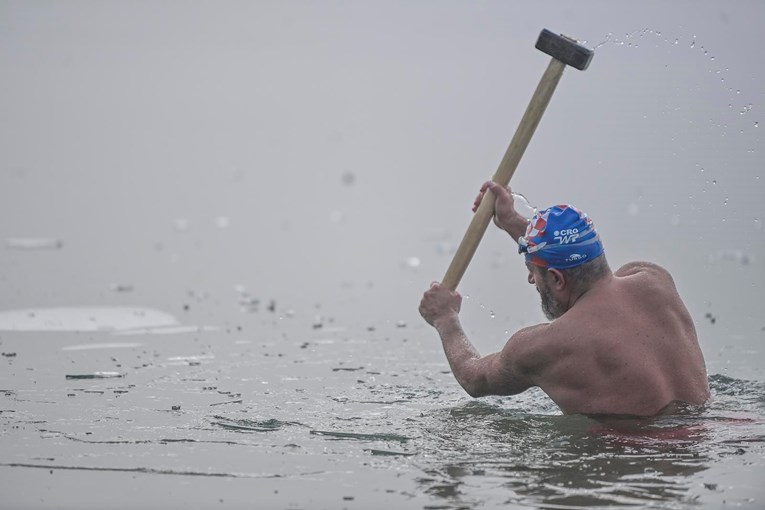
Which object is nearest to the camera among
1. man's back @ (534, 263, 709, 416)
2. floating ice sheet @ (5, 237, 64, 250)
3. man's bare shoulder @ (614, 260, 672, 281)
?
man's back @ (534, 263, 709, 416)

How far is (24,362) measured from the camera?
6.59 meters

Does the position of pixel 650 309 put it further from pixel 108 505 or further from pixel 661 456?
pixel 108 505

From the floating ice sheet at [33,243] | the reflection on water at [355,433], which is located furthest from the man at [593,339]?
the floating ice sheet at [33,243]

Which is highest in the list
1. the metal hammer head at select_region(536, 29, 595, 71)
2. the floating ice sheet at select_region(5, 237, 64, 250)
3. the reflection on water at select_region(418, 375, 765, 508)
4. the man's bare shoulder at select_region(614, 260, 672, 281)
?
the floating ice sheet at select_region(5, 237, 64, 250)

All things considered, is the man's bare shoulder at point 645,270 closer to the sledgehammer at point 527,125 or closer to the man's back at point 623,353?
the man's back at point 623,353

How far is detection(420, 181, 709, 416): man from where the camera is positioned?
4.85m

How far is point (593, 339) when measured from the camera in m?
4.81

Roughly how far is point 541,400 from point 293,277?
3983 millimetres

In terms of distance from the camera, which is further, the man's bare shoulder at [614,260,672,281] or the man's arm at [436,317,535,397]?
the man's bare shoulder at [614,260,672,281]

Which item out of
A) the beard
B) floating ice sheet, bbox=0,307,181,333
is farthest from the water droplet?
the beard

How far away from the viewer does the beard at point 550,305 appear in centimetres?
512

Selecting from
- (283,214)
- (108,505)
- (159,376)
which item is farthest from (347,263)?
(108,505)

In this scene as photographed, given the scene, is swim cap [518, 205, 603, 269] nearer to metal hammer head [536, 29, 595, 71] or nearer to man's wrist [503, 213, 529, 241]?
man's wrist [503, 213, 529, 241]

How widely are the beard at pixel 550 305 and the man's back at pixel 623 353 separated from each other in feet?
0.60
